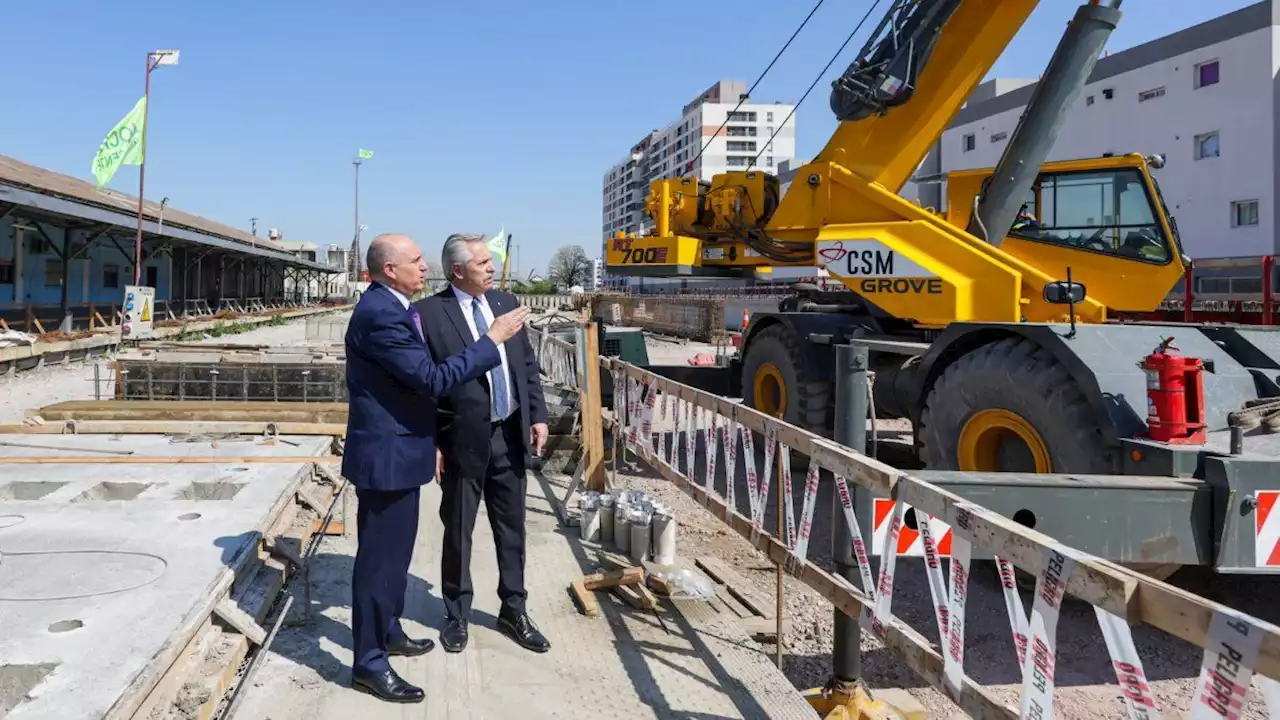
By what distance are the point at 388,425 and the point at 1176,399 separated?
372 cm

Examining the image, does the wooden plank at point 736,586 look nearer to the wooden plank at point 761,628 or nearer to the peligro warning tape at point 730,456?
the wooden plank at point 761,628

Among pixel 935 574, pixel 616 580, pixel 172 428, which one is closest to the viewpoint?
pixel 935 574

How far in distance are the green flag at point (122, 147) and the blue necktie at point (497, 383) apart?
19.9 m

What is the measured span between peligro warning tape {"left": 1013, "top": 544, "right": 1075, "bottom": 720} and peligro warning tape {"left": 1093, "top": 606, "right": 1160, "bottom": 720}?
18 centimetres

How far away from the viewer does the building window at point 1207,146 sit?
27938 millimetres

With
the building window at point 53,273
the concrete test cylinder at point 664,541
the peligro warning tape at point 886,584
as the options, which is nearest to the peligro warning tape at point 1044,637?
the peligro warning tape at point 886,584

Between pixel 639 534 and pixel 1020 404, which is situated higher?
pixel 1020 404

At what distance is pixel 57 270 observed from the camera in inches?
835

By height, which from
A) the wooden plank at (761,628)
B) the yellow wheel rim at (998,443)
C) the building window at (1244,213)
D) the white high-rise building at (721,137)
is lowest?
the wooden plank at (761,628)

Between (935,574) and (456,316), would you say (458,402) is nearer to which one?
(456,316)

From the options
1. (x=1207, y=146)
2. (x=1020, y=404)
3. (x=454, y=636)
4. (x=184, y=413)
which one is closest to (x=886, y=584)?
(x=454, y=636)

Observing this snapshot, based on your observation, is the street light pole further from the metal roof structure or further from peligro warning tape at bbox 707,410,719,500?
peligro warning tape at bbox 707,410,719,500

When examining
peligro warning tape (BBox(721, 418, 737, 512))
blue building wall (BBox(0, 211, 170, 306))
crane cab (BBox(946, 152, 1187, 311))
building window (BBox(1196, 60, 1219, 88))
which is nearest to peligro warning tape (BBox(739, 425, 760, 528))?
peligro warning tape (BBox(721, 418, 737, 512))

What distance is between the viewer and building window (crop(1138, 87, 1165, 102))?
97.2 ft
